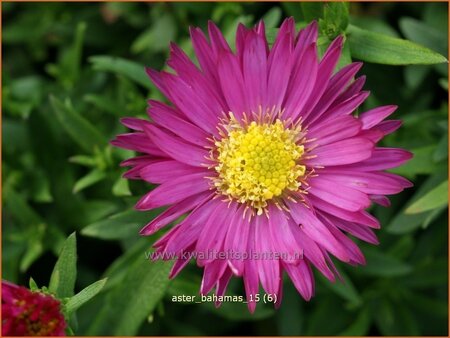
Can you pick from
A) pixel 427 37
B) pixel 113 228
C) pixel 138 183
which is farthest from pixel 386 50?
pixel 113 228

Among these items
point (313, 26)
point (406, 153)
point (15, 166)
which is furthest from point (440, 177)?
point (15, 166)

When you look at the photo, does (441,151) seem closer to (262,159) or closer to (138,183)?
(262,159)

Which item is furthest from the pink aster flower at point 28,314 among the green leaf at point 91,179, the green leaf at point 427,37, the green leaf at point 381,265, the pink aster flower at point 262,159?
the green leaf at point 427,37

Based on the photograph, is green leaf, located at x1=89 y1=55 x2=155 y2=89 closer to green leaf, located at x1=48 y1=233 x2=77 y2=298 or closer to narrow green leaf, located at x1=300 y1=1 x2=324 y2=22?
narrow green leaf, located at x1=300 y1=1 x2=324 y2=22

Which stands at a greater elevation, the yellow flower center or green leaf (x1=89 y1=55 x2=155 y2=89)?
green leaf (x1=89 y1=55 x2=155 y2=89)

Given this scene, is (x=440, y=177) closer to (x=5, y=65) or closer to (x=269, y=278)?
(x=269, y=278)

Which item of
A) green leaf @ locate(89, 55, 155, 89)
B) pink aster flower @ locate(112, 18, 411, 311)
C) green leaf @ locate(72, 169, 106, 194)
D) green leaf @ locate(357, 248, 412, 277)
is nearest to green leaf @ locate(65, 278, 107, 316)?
pink aster flower @ locate(112, 18, 411, 311)

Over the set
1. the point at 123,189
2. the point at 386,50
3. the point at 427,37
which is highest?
the point at 427,37
